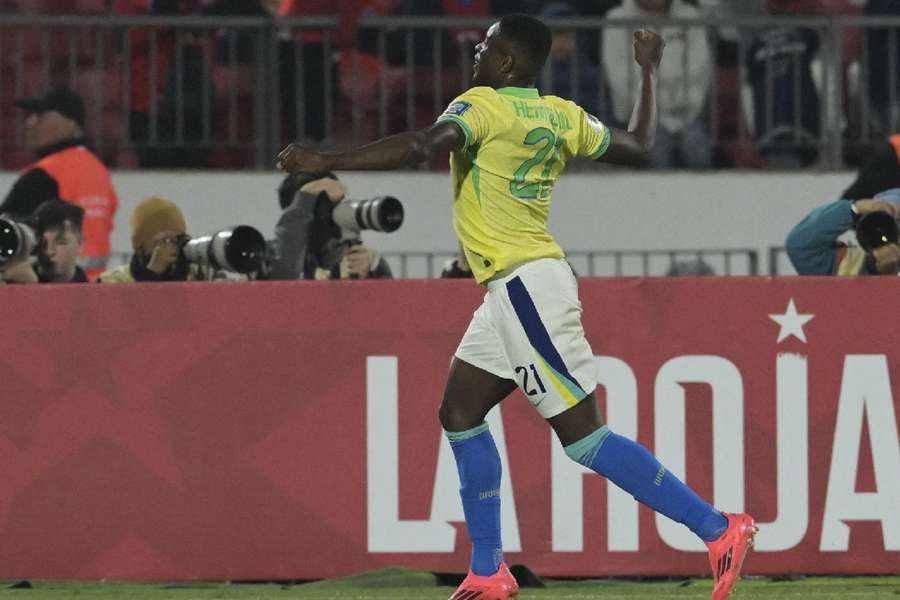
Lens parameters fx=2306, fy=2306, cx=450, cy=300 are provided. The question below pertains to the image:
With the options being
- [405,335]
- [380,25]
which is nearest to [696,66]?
[380,25]

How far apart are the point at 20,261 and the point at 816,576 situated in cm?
360

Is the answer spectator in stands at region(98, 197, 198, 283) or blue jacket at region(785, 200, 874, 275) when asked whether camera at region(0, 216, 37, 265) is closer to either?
spectator in stands at region(98, 197, 198, 283)

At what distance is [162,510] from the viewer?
374 inches

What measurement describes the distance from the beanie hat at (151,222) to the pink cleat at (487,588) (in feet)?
10.8

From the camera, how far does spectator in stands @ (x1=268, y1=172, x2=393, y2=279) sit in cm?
1023

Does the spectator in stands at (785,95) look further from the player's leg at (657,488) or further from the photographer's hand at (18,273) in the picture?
the player's leg at (657,488)

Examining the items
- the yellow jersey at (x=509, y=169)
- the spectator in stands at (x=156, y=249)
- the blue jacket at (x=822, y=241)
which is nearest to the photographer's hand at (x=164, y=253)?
the spectator in stands at (x=156, y=249)

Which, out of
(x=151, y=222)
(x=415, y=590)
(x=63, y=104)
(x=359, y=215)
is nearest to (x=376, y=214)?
(x=359, y=215)

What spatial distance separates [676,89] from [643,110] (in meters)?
5.47

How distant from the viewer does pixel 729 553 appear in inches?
307

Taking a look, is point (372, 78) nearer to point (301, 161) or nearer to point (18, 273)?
point (18, 273)

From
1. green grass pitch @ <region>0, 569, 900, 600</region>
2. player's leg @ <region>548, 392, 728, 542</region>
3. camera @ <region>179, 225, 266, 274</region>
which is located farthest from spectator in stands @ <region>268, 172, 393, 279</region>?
player's leg @ <region>548, 392, 728, 542</region>

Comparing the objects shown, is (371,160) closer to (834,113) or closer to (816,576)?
(816,576)

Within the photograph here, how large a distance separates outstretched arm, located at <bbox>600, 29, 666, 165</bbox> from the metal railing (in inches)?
211
